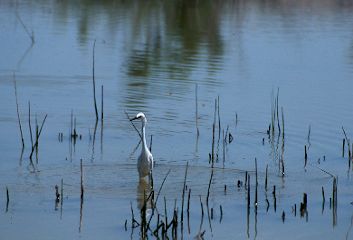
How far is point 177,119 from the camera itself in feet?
46.5

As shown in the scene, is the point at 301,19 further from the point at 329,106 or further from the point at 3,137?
the point at 3,137

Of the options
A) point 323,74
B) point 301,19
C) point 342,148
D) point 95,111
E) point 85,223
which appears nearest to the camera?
point 85,223

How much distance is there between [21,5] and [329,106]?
1661cm

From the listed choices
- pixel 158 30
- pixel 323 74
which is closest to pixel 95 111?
pixel 323 74

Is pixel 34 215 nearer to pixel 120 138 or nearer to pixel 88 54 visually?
pixel 120 138

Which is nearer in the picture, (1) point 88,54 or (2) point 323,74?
(2) point 323,74

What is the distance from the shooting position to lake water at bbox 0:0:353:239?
9.38 meters

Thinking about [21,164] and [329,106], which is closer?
[21,164]

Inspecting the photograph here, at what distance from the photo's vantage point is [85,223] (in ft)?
29.6

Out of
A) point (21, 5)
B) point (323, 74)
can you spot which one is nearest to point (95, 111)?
point (323, 74)

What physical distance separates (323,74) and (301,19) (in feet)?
35.6

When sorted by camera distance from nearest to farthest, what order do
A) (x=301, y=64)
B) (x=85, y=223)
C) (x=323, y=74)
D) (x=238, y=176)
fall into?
(x=85, y=223) → (x=238, y=176) → (x=323, y=74) → (x=301, y=64)

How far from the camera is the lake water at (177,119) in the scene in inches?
369

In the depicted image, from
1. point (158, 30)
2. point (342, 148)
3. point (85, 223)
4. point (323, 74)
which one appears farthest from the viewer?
point (158, 30)
